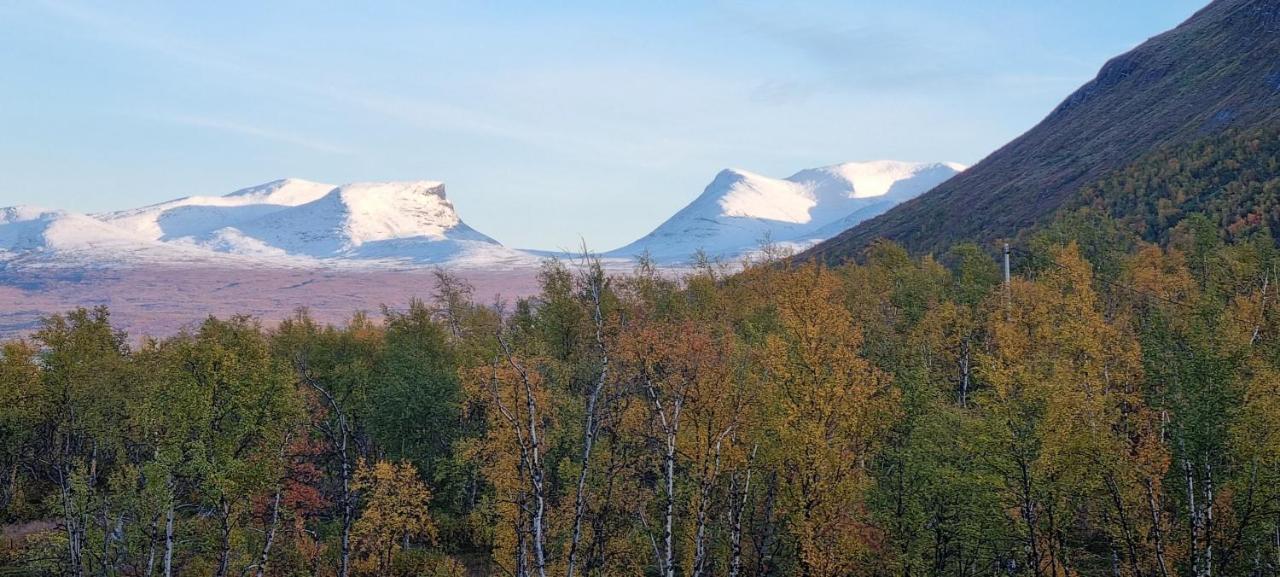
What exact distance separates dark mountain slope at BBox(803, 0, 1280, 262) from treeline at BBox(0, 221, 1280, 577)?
Answer: 89620 mm

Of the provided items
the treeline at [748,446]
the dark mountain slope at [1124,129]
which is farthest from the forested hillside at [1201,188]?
the treeline at [748,446]

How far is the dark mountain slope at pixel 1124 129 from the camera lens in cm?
14000

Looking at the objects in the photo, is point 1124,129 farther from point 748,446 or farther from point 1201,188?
point 748,446

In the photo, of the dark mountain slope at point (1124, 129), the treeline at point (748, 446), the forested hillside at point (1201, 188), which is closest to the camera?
the treeline at point (748, 446)

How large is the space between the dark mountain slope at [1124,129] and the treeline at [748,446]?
3528 inches

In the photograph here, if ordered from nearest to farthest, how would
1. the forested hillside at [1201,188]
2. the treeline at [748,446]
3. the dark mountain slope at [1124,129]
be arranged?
1. the treeline at [748,446]
2. the forested hillside at [1201,188]
3. the dark mountain slope at [1124,129]

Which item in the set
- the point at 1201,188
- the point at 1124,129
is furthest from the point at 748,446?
the point at 1124,129

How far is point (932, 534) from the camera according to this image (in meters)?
31.5

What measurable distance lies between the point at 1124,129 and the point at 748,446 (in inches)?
6506

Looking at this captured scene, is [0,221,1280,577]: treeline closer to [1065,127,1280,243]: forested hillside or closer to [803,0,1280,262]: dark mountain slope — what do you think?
[1065,127,1280,243]: forested hillside

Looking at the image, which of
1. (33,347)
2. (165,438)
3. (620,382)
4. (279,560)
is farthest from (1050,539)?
(33,347)

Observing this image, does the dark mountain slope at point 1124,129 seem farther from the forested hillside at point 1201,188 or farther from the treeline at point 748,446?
the treeline at point 748,446

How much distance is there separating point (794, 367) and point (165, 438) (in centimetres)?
2778

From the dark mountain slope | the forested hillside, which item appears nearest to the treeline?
the forested hillside
